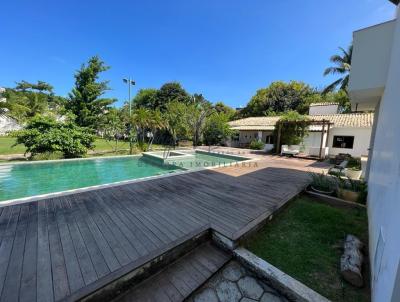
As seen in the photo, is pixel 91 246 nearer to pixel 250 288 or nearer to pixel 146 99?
pixel 250 288

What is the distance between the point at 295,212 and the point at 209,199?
91.9 inches

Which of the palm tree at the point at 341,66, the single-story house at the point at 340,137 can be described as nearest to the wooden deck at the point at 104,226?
the single-story house at the point at 340,137

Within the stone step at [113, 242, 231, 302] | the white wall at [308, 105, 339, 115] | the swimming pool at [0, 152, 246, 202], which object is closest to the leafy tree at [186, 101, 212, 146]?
the swimming pool at [0, 152, 246, 202]

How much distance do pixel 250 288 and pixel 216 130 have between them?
20.0 meters

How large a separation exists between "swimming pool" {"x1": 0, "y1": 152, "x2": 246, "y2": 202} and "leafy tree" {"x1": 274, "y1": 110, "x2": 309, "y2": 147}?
5533 mm

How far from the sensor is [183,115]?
2217 centimetres

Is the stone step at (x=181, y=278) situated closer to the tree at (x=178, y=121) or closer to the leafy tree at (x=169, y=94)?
the tree at (x=178, y=121)

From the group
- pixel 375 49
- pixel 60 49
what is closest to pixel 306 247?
pixel 375 49

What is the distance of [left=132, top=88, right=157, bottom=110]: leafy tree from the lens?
127 ft

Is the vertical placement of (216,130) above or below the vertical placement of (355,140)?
above

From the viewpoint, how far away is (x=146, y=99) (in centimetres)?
4022

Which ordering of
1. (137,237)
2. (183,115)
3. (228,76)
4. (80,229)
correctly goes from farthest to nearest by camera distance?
(228,76) < (183,115) < (80,229) < (137,237)

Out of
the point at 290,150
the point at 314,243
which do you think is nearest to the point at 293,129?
the point at 290,150

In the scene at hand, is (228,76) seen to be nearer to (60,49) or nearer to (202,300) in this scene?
(60,49)
